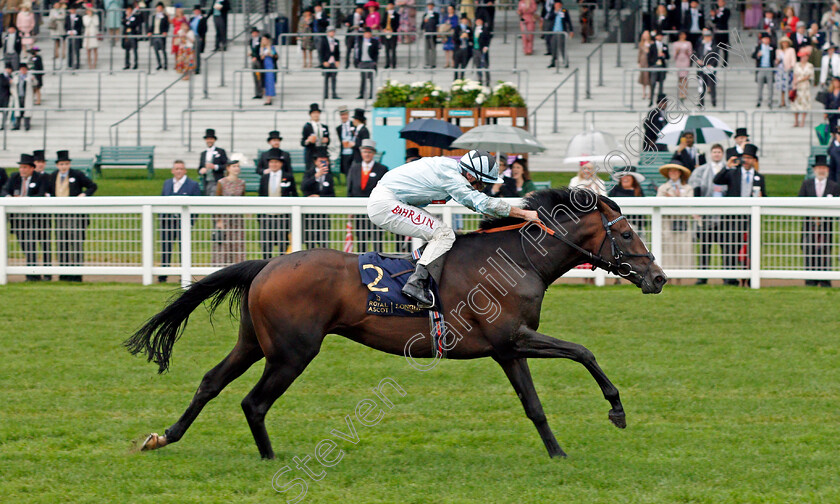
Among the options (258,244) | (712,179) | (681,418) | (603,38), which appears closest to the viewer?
(681,418)

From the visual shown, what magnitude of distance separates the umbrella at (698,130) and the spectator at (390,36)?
823cm

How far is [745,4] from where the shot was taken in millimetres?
24188

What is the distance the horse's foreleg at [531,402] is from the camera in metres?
6.35

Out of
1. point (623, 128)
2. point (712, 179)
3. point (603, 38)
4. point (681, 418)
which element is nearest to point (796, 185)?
point (623, 128)

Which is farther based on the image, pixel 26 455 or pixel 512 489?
pixel 26 455

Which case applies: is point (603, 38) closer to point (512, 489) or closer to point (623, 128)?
point (623, 128)

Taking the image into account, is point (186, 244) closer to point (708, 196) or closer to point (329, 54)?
point (708, 196)

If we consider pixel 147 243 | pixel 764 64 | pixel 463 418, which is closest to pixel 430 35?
pixel 764 64

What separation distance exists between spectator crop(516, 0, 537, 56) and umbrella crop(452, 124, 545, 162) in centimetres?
964

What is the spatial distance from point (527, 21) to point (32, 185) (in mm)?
13188

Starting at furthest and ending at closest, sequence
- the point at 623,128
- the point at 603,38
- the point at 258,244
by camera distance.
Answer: the point at 603,38 → the point at 623,128 → the point at 258,244

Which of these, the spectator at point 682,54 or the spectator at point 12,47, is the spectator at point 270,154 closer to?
the spectator at point 682,54

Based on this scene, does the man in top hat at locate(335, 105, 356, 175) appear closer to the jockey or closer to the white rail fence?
the white rail fence

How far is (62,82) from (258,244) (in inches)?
521
